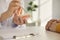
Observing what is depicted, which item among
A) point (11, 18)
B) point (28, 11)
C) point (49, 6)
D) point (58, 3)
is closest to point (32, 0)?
point (28, 11)

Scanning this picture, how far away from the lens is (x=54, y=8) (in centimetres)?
220

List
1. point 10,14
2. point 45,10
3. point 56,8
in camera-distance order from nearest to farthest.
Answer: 1. point 10,14
2. point 45,10
3. point 56,8

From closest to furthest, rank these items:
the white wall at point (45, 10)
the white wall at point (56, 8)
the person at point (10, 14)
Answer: the person at point (10, 14), the white wall at point (45, 10), the white wall at point (56, 8)

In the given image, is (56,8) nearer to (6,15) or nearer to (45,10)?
(45,10)

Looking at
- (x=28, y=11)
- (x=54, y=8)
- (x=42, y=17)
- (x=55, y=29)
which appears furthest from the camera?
(x=54, y=8)

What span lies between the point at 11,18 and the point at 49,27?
0.43m

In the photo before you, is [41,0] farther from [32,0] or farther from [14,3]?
[14,3]

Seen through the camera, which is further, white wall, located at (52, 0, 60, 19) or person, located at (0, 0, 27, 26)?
white wall, located at (52, 0, 60, 19)

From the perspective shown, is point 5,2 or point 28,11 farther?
point 28,11

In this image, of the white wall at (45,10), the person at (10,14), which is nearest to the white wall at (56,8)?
the white wall at (45,10)

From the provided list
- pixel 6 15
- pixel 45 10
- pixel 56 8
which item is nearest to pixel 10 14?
pixel 6 15

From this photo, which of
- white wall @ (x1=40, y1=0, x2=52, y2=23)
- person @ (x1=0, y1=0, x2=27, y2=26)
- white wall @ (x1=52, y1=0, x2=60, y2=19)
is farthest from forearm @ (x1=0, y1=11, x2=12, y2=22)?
white wall @ (x1=52, y1=0, x2=60, y2=19)

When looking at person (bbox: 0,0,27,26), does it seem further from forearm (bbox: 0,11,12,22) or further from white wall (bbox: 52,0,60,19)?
white wall (bbox: 52,0,60,19)

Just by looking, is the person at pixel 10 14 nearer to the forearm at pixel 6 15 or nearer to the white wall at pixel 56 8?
the forearm at pixel 6 15
